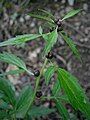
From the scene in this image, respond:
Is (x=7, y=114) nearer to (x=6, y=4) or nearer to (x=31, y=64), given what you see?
(x=31, y=64)

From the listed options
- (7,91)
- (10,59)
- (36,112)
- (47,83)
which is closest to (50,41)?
(47,83)

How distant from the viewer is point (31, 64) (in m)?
2.82

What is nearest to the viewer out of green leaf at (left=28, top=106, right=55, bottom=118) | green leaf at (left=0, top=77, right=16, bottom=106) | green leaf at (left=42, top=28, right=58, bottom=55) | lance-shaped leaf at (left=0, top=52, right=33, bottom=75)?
green leaf at (left=42, top=28, right=58, bottom=55)

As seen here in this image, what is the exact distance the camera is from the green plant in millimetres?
1211

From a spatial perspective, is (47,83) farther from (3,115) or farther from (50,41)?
(3,115)

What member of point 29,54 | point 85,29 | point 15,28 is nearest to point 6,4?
point 15,28

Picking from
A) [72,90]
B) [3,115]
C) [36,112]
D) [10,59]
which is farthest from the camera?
[36,112]

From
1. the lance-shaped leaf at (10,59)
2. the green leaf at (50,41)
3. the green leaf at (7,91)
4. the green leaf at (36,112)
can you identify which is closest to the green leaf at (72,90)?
A: the green leaf at (50,41)

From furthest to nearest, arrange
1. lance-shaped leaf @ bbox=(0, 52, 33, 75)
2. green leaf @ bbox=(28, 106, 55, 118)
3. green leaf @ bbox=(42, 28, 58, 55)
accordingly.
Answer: green leaf @ bbox=(28, 106, 55, 118) → lance-shaped leaf @ bbox=(0, 52, 33, 75) → green leaf @ bbox=(42, 28, 58, 55)

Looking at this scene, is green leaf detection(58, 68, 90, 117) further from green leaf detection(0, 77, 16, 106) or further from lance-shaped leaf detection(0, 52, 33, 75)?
green leaf detection(0, 77, 16, 106)

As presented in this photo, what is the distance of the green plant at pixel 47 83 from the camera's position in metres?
1.21

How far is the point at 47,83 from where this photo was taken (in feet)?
4.09

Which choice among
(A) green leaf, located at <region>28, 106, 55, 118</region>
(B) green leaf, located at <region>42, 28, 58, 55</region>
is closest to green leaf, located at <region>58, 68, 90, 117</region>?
(B) green leaf, located at <region>42, 28, 58, 55</region>

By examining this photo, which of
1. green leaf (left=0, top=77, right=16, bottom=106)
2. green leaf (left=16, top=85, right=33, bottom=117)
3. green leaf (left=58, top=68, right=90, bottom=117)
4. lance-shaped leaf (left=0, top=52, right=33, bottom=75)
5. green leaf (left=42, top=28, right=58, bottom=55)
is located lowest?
green leaf (left=16, top=85, right=33, bottom=117)
